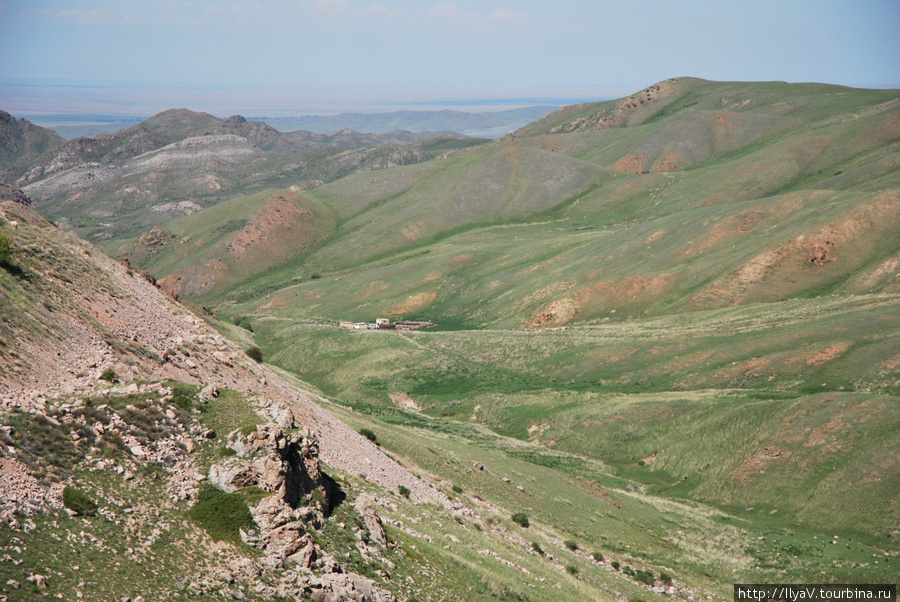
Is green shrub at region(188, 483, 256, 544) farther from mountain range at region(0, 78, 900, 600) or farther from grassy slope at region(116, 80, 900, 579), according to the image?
grassy slope at region(116, 80, 900, 579)

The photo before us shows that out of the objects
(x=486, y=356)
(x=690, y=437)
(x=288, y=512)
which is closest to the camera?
(x=288, y=512)

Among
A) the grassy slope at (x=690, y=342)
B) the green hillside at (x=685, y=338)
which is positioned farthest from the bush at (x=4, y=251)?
the green hillside at (x=685, y=338)

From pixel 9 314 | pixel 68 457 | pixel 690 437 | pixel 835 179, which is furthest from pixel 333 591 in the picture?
pixel 835 179

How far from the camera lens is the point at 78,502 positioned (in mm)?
19344

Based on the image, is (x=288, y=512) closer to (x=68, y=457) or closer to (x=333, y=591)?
(x=333, y=591)

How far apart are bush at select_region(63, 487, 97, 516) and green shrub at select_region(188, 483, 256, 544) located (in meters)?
3.12

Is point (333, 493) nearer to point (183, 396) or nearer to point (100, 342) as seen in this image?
point (183, 396)

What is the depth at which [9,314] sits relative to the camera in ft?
89.7

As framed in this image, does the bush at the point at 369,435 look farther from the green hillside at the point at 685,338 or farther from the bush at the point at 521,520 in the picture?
the green hillside at the point at 685,338

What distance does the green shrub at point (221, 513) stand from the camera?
21.4m

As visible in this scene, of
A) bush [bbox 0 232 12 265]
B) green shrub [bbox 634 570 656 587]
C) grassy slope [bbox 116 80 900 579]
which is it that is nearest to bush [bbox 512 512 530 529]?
grassy slope [bbox 116 80 900 579]

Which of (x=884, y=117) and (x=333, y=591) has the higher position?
(x=884, y=117)

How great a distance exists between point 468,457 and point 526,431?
22.5 metres

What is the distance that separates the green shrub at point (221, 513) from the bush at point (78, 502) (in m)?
3.12
